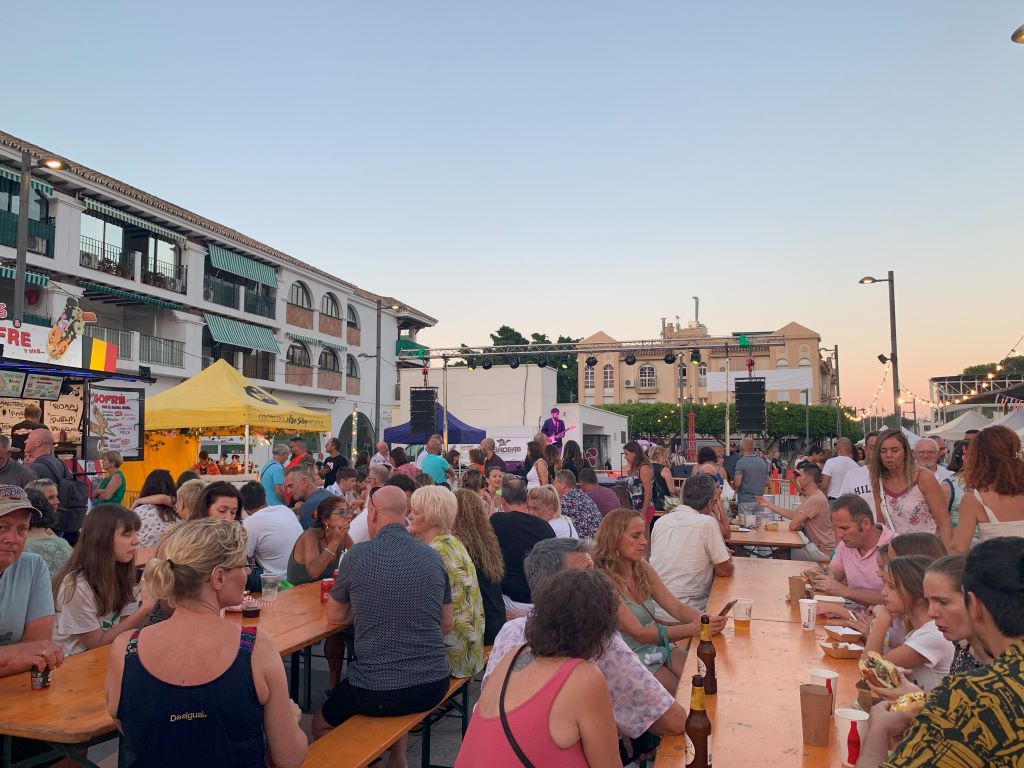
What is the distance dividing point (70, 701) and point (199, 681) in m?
1.06

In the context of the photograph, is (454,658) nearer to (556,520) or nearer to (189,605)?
(189,605)

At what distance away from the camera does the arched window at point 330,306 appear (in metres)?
31.5

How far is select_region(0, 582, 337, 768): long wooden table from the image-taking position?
258 cm

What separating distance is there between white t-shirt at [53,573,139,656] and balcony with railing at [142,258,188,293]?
A: 21.6 metres

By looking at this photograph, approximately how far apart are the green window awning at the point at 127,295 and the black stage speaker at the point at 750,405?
56.9 feet

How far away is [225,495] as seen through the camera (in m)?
4.89

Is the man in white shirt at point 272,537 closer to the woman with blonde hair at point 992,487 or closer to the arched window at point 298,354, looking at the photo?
the woman with blonde hair at point 992,487

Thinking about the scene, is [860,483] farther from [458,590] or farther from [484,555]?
[458,590]

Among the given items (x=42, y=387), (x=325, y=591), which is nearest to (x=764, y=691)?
(x=325, y=591)

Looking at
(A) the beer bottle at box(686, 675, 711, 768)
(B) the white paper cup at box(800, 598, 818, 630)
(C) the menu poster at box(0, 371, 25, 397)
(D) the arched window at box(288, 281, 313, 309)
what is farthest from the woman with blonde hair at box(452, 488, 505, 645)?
(D) the arched window at box(288, 281, 313, 309)

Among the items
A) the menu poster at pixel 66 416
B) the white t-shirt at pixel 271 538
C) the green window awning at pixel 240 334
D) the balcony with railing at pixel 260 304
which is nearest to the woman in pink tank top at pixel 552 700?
the white t-shirt at pixel 271 538

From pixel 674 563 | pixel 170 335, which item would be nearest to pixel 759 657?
pixel 674 563

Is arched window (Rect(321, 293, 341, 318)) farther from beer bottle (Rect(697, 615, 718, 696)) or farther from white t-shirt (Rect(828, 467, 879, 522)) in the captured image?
beer bottle (Rect(697, 615, 718, 696))

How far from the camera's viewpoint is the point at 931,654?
2809 millimetres
